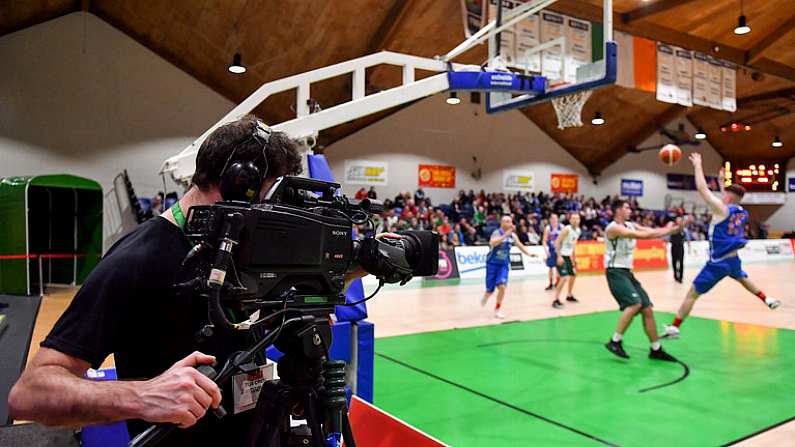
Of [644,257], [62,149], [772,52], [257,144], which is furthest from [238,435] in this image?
[772,52]

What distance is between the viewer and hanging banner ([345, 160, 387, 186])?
61.2ft

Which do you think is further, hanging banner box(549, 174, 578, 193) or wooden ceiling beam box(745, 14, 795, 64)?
hanging banner box(549, 174, 578, 193)

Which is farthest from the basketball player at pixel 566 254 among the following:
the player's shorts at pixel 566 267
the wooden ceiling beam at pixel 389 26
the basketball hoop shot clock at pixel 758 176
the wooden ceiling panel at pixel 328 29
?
the basketball hoop shot clock at pixel 758 176

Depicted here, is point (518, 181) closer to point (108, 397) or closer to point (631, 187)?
point (631, 187)

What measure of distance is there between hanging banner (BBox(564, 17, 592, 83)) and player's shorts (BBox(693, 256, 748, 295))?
298 centimetres

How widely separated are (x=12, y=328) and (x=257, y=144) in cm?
697

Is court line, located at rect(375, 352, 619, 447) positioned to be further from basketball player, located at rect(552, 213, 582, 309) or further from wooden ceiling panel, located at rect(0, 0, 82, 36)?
wooden ceiling panel, located at rect(0, 0, 82, 36)

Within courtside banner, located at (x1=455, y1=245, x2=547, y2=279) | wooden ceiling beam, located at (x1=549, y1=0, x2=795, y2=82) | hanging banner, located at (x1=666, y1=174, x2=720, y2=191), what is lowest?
courtside banner, located at (x1=455, y1=245, x2=547, y2=279)

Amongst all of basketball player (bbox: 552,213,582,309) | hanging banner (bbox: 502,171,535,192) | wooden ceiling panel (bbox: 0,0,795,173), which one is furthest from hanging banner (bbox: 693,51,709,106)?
hanging banner (bbox: 502,171,535,192)

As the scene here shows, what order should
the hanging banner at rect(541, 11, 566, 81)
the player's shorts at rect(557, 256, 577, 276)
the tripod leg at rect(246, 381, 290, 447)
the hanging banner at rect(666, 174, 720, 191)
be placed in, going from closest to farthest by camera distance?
the tripod leg at rect(246, 381, 290, 447) → the hanging banner at rect(541, 11, 566, 81) → the player's shorts at rect(557, 256, 577, 276) → the hanging banner at rect(666, 174, 720, 191)

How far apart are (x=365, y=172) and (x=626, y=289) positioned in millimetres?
13798

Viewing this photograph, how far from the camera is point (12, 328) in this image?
6535mm

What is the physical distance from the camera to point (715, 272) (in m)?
6.40

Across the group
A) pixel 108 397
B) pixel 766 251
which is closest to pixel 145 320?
pixel 108 397
